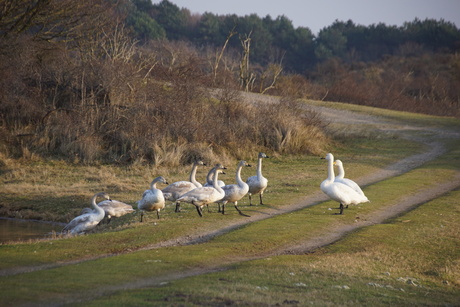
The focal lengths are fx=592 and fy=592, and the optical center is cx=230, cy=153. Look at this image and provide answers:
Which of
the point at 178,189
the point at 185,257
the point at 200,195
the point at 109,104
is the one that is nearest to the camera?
the point at 185,257

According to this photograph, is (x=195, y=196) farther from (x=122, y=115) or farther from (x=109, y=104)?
(x=109, y=104)

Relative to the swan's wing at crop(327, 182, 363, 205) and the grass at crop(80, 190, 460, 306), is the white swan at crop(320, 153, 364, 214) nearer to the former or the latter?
the swan's wing at crop(327, 182, 363, 205)

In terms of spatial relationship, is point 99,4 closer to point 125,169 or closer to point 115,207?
point 125,169

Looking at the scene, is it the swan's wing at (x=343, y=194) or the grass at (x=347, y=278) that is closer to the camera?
the grass at (x=347, y=278)

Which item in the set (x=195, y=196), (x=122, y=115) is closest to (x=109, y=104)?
(x=122, y=115)

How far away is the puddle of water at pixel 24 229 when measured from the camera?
1670 cm

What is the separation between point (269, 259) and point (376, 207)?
332 inches

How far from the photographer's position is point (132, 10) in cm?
8788

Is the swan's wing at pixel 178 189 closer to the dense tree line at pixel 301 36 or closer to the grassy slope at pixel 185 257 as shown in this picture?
the grassy slope at pixel 185 257

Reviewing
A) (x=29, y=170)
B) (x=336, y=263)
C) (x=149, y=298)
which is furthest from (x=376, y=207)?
(x=29, y=170)

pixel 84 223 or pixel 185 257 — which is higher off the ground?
pixel 185 257

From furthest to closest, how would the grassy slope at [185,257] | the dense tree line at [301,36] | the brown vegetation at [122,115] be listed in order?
1. the dense tree line at [301,36]
2. the brown vegetation at [122,115]
3. the grassy slope at [185,257]

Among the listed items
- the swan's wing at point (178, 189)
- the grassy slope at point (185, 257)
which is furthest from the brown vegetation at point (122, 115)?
the swan's wing at point (178, 189)

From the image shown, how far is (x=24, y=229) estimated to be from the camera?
1797 cm
